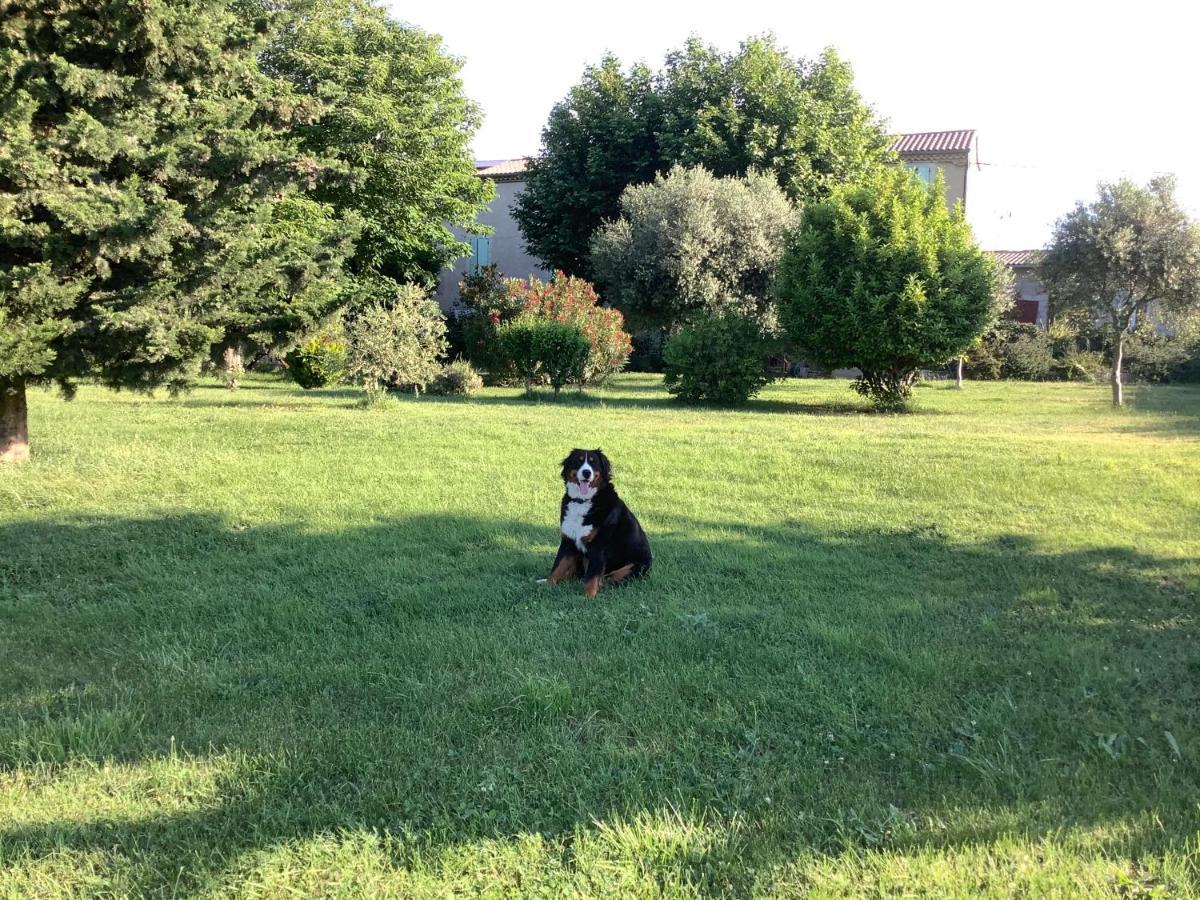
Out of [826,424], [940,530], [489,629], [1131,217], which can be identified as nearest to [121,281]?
[489,629]

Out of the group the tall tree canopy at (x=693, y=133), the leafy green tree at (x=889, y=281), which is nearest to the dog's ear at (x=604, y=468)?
the leafy green tree at (x=889, y=281)

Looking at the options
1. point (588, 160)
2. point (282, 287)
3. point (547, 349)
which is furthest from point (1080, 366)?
point (282, 287)

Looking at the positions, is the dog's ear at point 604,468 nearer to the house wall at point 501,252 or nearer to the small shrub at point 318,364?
the small shrub at point 318,364

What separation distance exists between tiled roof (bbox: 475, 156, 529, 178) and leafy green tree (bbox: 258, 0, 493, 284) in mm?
8176

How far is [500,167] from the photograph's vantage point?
42531mm

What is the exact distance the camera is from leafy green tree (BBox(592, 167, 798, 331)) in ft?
72.2

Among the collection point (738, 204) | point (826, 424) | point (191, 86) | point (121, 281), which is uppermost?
point (738, 204)

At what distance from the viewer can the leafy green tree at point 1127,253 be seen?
18.0 metres

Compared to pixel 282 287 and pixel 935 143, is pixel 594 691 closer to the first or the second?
pixel 282 287

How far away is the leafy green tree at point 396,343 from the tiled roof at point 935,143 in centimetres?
2396

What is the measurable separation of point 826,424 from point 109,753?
11.6 metres

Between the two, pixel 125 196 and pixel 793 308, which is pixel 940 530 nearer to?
pixel 125 196

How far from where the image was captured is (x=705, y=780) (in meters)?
2.78

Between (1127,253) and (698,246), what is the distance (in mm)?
9675
